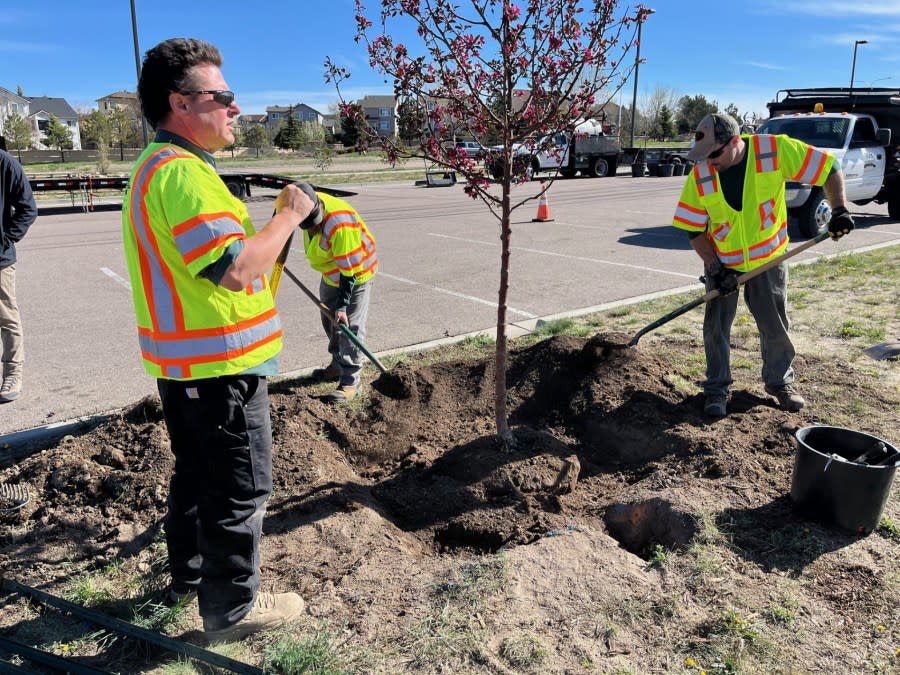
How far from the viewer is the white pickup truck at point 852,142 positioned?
11367 millimetres

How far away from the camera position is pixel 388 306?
7.79m

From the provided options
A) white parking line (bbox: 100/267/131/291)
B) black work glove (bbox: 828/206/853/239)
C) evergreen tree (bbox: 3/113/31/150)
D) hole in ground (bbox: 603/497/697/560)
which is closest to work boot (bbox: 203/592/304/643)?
hole in ground (bbox: 603/497/697/560)

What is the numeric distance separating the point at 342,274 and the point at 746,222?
8.75ft

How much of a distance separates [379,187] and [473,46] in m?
24.5

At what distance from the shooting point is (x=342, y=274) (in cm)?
482

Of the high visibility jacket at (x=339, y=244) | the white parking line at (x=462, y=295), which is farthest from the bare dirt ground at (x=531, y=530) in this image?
the white parking line at (x=462, y=295)

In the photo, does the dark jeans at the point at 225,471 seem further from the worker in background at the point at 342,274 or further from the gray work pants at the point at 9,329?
the gray work pants at the point at 9,329

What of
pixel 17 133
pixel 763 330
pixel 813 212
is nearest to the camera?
pixel 763 330

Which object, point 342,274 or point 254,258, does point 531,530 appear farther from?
point 342,274

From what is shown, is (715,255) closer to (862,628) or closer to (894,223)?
(862,628)

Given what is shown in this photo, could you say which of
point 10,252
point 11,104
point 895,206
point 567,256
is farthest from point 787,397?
point 11,104

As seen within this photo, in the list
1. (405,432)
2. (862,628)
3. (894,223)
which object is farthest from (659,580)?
(894,223)

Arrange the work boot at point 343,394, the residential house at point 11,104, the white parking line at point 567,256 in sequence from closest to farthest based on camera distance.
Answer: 1. the work boot at point 343,394
2. the white parking line at point 567,256
3. the residential house at point 11,104

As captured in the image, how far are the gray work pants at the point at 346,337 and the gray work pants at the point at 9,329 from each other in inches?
90.8
